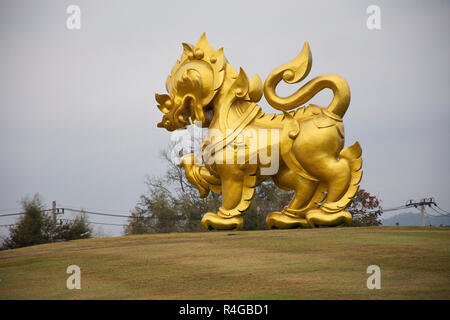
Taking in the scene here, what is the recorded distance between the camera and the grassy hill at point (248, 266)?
4.27 metres

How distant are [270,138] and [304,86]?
2.91 feet

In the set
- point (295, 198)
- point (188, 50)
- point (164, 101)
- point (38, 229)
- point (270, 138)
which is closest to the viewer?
point (270, 138)

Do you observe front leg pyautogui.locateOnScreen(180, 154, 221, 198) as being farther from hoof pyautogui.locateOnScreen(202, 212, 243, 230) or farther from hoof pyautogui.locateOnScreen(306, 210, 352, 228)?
hoof pyautogui.locateOnScreen(306, 210, 352, 228)

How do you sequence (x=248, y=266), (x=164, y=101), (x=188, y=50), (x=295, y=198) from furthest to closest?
1. (x=164, y=101)
2. (x=188, y=50)
3. (x=295, y=198)
4. (x=248, y=266)

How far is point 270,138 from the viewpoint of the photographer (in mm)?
7336

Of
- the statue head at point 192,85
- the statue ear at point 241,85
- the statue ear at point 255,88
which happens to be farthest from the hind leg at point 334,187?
the statue head at point 192,85

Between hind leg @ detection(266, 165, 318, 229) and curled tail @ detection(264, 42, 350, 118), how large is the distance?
0.92 meters

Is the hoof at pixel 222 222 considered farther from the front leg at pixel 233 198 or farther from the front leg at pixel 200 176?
the front leg at pixel 200 176

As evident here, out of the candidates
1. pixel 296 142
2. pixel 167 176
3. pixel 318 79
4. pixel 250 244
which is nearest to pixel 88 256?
pixel 250 244

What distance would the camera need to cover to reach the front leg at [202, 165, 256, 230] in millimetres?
7508

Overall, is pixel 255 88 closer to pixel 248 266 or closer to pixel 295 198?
pixel 295 198

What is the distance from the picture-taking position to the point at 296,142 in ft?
23.7

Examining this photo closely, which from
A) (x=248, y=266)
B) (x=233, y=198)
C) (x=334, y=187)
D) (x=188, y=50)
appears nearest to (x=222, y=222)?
(x=233, y=198)
